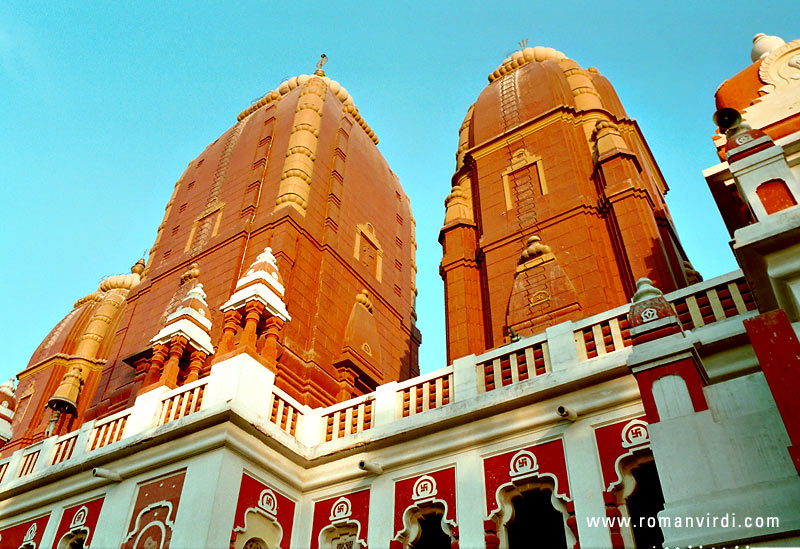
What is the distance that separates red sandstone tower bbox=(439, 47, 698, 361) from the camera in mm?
14055

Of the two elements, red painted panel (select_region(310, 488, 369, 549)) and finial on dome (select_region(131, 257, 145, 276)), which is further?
finial on dome (select_region(131, 257, 145, 276))

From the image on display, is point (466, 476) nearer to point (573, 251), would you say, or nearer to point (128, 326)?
point (573, 251)

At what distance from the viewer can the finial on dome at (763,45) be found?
13977mm

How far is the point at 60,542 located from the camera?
1104 centimetres

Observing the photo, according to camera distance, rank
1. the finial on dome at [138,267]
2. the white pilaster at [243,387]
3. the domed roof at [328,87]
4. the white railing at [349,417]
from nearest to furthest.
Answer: the white pilaster at [243,387], the white railing at [349,417], the domed roof at [328,87], the finial on dome at [138,267]

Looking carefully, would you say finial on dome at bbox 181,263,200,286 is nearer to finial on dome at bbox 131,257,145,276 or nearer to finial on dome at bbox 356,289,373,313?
finial on dome at bbox 356,289,373,313

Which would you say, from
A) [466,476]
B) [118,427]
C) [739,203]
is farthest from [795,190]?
[118,427]

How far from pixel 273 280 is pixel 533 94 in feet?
34.0

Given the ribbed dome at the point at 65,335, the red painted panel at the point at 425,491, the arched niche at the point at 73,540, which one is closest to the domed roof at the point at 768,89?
the red painted panel at the point at 425,491

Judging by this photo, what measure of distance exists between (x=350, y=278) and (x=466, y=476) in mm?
9666

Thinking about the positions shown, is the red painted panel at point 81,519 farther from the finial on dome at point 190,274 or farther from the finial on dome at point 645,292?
the finial on dome at point 645,292

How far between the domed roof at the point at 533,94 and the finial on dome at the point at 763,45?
4.88 m

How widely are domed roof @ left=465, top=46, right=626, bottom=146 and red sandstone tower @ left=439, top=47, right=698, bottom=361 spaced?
0.04 m

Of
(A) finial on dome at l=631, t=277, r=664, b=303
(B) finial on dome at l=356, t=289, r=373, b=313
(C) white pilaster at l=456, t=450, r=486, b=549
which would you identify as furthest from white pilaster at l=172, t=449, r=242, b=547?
(B) finial on dome at l=356, t=289, r=373, b=313
